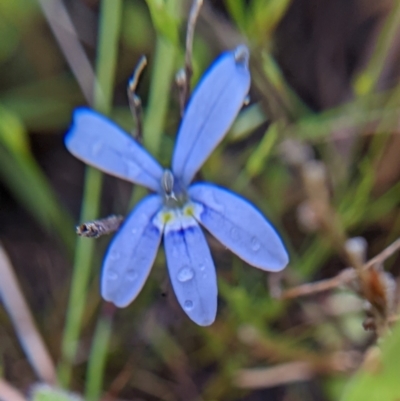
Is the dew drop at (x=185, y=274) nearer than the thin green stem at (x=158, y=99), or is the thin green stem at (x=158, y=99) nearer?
the dew drop at (x=185, y=274)

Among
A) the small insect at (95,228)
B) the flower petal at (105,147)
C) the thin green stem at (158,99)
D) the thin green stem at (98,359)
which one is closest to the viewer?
the small insect at (95,228)

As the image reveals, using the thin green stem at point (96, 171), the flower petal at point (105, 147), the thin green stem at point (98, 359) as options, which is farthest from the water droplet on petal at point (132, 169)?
the thin green stem at point (98, 359)

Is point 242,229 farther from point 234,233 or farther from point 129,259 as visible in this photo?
point 129,259

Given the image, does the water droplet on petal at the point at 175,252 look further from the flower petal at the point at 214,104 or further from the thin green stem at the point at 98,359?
the thin green stem at the point at 98,359

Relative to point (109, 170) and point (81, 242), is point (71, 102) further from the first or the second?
point (109, 170)

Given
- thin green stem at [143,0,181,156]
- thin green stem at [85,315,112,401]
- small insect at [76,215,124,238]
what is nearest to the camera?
small insect at [76,215,124,238]

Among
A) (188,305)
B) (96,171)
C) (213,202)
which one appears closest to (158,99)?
(96,171)

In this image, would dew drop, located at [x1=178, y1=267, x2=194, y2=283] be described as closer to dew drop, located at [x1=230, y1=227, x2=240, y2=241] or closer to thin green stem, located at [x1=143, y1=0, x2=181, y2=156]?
dew drop, located at [x1=230, y1=227, x2=240, y2=241]

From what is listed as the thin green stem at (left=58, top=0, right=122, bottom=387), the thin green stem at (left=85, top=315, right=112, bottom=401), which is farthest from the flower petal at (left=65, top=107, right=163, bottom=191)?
the thin green stem at (left=85, top=315, right=112, bottom=401)
